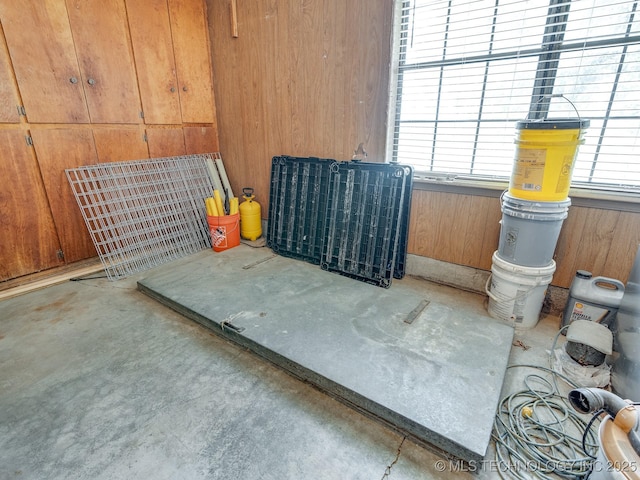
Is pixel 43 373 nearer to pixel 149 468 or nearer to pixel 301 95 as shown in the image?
pixel 149 468

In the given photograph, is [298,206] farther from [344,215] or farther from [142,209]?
[142,209]

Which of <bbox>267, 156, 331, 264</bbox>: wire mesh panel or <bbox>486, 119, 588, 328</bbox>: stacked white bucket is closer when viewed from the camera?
<bbox>486, 119, 588, 328</bbox>: stacked white bucket

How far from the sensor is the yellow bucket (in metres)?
1.69

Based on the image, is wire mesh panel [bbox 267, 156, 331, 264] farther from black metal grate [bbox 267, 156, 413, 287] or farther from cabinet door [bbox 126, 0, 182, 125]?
cabinet door [bbox 126, 0, 182, 125]

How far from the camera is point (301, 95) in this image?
9.72 feet

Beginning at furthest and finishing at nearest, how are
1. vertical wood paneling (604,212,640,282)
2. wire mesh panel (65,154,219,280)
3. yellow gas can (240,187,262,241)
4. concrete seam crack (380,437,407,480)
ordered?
yellow gas can (240,187,262,241)
wire mesh panel (65,154,219,280)
vertical wood paneling (604,212,640,282)
concrete seam crack (380,437,407,480)

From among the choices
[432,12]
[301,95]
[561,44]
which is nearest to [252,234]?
[301,95]

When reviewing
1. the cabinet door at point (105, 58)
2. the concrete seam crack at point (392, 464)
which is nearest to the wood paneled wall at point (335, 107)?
the cabinet door at point (105, 58)

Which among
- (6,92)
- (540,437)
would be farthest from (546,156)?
(6,92)

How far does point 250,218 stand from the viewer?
3482 mm

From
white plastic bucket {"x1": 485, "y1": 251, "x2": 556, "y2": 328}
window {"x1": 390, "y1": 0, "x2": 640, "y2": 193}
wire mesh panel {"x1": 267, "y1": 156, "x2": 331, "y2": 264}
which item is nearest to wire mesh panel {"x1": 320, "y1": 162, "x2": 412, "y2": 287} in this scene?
wire mesh panel {"x1": 267, "y1": 156, "x2": 331, "y2": 264}

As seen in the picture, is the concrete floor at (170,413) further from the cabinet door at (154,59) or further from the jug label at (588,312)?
the cabinet door at (154,59)

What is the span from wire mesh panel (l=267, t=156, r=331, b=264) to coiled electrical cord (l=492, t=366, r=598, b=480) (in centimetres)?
181

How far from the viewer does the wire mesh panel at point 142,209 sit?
9.39ft
